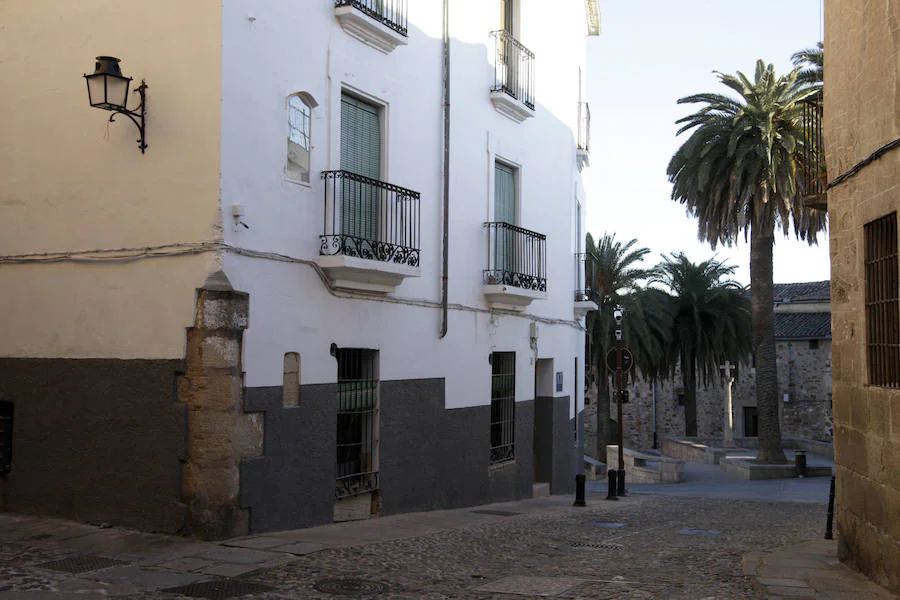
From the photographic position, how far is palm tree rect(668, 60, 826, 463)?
24.6 m

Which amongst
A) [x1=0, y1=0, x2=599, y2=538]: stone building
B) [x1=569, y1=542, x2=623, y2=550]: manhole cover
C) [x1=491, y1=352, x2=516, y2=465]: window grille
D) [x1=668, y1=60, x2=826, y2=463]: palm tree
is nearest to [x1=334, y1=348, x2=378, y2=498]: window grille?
[x1=0, y1=0, x2=599, y2=538]: stone building

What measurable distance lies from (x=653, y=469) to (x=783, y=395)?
19.3 m

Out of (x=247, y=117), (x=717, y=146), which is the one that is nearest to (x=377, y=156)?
(x=247, y=117)

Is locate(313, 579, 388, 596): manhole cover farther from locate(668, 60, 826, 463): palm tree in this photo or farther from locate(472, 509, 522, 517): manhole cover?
locate(668, 60, 826, 463): palm tree

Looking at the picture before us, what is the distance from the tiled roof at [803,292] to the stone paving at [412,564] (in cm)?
3669

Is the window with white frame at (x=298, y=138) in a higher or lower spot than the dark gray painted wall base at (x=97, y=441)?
higher

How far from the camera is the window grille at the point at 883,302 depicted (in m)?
7.54

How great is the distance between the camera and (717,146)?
84.7 ft

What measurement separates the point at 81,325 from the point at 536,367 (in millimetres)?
9630

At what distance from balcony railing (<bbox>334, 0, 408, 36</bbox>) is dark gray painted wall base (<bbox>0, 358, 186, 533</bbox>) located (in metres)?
4.81

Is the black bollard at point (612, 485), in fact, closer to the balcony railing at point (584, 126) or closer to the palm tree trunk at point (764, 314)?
the balcony railing at point (584, 126)

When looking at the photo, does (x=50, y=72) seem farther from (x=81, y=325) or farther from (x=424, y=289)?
(x=424, y=289)

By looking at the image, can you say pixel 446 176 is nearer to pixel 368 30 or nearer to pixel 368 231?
pixel 368 231

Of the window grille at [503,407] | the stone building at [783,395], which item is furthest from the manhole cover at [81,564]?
the stone building at [783,395]
